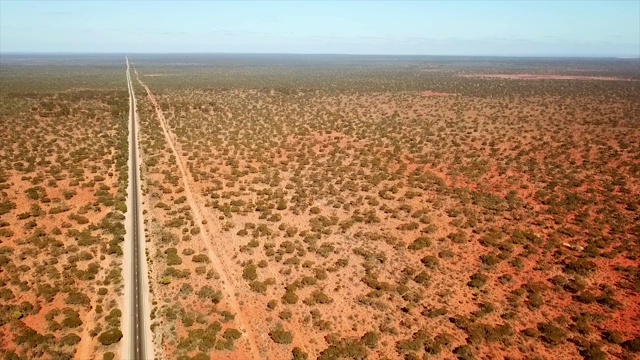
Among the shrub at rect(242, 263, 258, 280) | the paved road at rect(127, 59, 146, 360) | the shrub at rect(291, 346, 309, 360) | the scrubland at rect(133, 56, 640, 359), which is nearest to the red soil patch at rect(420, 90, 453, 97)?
the scrubland at rect(133, 56, 640, 359)

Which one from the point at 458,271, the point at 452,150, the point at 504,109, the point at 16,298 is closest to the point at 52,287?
the point at 16,298

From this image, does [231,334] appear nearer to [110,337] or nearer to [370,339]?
[110,337]

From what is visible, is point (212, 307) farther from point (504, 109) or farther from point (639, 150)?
point (504, 109)

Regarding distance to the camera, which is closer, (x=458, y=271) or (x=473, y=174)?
(x=458, y=271)

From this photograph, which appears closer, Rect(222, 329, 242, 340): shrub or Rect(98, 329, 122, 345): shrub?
Rect(98, 329, 122, 345): shrub

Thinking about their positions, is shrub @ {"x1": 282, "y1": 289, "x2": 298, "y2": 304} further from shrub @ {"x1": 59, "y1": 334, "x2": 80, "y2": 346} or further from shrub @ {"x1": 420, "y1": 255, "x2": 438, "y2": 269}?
shrub @ {"x1": 59, "y1": 334, "x2": 80, "y2": 346}

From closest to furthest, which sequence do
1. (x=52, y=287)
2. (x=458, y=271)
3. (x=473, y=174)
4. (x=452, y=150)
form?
(x=52, y=287), (x=458, y=271), (x=473, y=174), (x=452, y=150)
